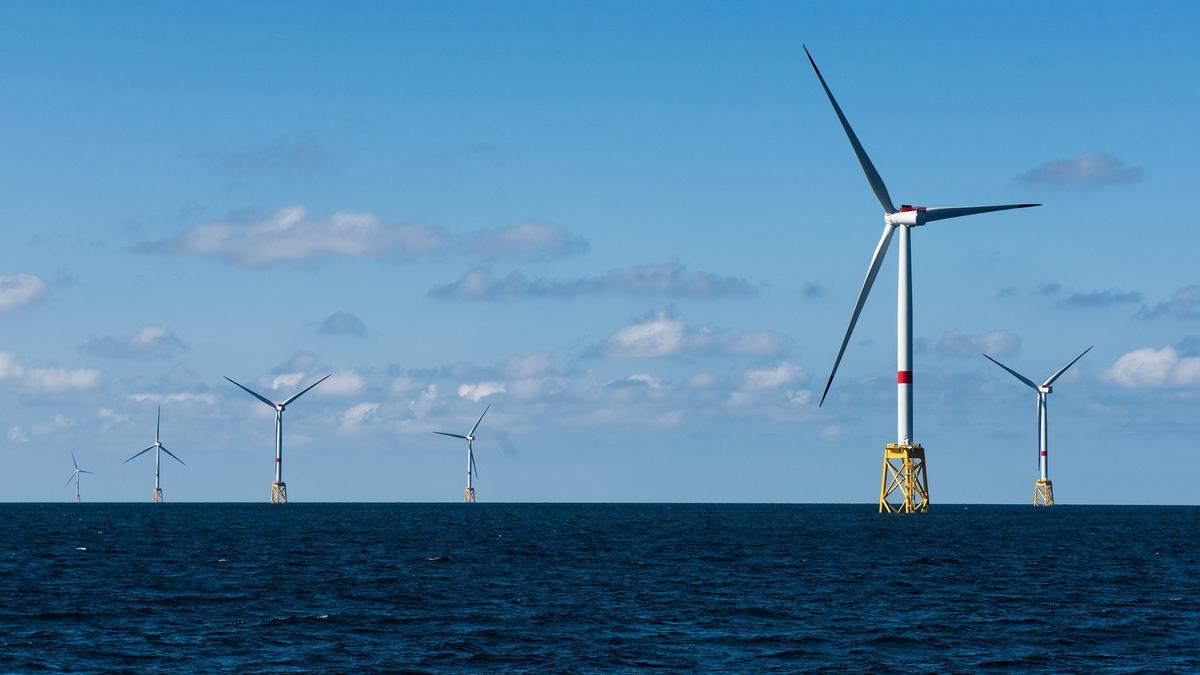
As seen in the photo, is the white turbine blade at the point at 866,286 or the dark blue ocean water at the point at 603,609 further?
the white turbine blade at the point at 866,286

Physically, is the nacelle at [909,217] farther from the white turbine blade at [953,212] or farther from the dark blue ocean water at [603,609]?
the dark blue ocean water at [603,609]

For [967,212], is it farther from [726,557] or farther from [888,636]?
[888,636]

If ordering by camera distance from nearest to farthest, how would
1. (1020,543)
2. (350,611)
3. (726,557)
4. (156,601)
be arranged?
1. (350,611)
2. (156,601)
3. (726,557)
4. (1020,543)

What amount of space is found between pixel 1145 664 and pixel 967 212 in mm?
100646

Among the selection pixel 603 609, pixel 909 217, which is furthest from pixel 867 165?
pixel 603 609

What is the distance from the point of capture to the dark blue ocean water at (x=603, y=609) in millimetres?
50750

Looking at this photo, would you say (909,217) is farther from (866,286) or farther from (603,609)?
(603,609)

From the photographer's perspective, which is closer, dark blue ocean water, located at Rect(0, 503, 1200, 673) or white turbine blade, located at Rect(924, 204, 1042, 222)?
dark blue ocean water, located at Rect(0, 503, 1200, 673)

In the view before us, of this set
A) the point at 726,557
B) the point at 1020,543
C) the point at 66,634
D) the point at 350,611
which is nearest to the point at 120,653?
the point at 66,634

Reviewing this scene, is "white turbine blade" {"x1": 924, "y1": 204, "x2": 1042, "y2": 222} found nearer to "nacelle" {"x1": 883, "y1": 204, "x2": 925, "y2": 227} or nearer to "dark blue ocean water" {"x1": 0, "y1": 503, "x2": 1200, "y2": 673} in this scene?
"nacelle" {"x1": 883, "y1": 204, "x2": 925, "y2": 227}

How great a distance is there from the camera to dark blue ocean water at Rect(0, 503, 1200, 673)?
50.8 m

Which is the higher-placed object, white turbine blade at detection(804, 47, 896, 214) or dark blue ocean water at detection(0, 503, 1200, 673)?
white turbine blade at detection(804, 47, 896, 214)

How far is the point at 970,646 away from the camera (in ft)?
176

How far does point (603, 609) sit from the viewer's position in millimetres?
66125
